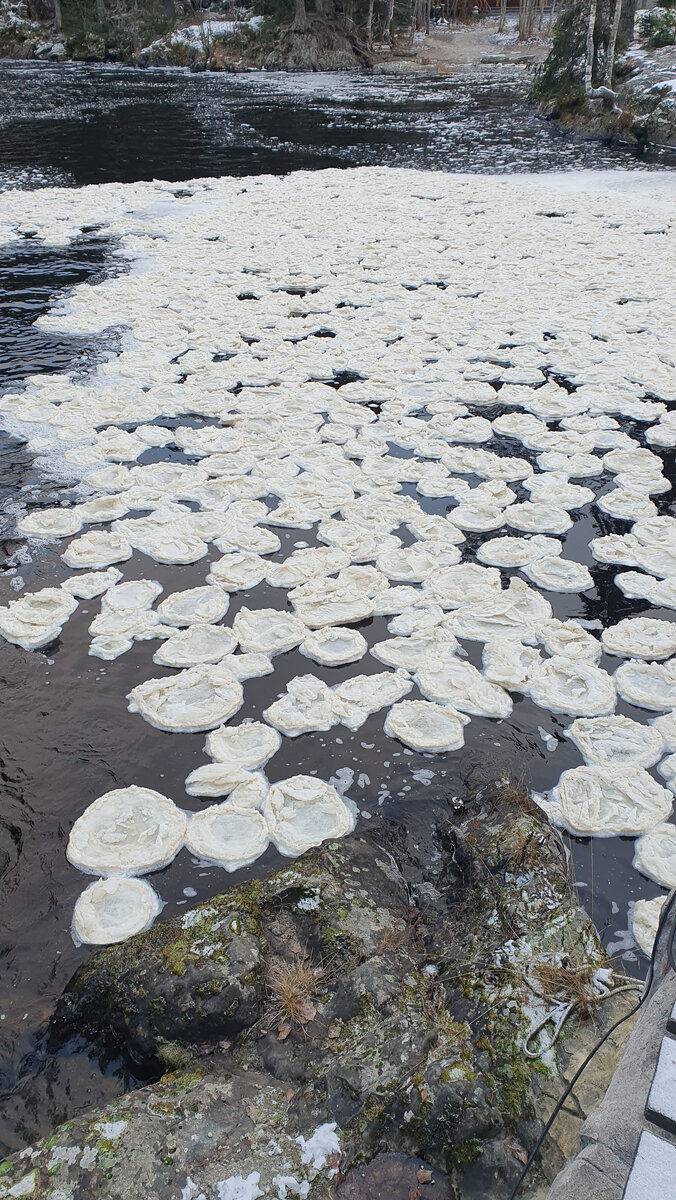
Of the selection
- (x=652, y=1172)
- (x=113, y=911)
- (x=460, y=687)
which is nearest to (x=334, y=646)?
(x=460, y=687)

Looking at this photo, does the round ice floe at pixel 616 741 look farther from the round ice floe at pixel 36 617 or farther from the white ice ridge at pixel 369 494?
the round ice floe at pixel 36 617

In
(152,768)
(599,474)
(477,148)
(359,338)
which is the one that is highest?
(477,148)

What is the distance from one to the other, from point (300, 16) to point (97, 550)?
64143 mm

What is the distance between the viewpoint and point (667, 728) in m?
4.79

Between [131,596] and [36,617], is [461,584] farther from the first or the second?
[36,617]

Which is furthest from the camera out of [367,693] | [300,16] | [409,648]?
[300,16]

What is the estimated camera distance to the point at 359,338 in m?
10.6

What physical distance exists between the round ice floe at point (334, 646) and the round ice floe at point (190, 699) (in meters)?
0.63

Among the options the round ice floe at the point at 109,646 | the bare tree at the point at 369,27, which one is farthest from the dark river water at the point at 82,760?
the bare tree at the point at 369,27

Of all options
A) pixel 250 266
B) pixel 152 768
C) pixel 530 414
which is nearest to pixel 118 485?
pixel 152 768

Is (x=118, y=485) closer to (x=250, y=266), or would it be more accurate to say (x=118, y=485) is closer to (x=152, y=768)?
(x=152, y=768)

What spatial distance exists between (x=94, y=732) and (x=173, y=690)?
58 centimetres

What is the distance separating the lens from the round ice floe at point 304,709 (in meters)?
4.84

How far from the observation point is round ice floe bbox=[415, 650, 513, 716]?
16.3ft
